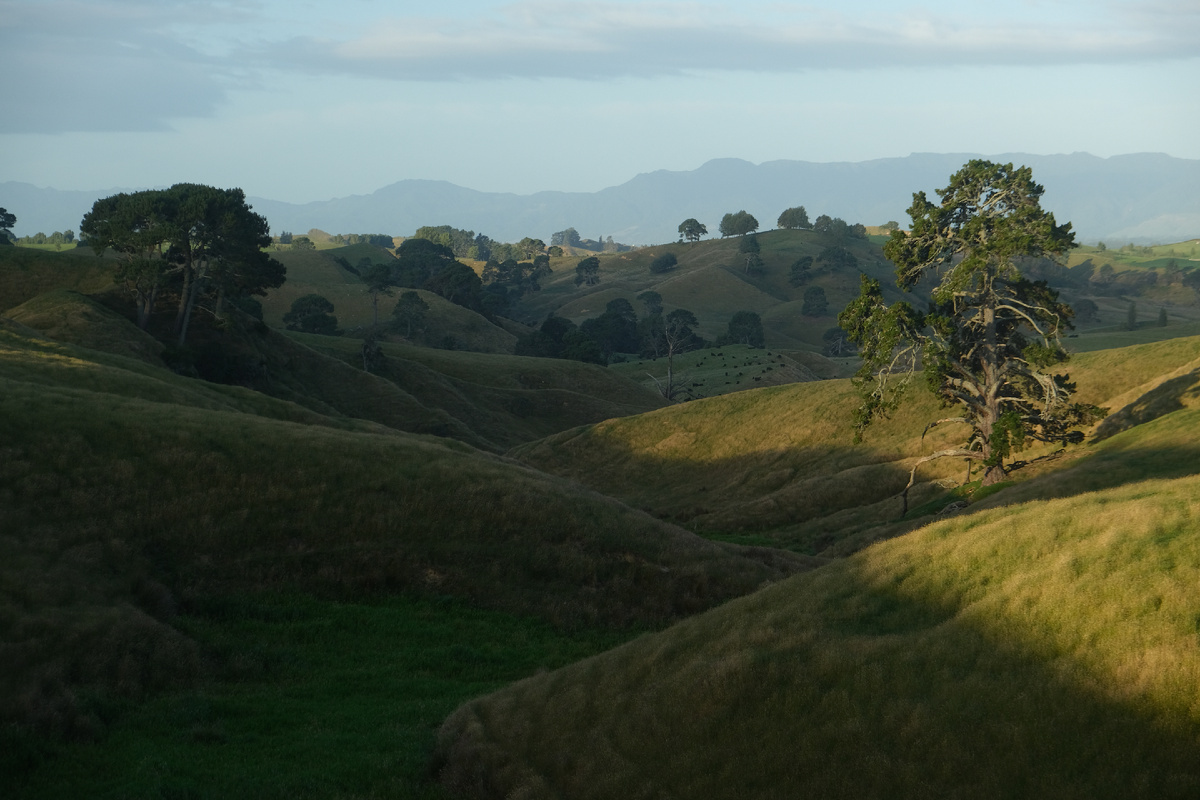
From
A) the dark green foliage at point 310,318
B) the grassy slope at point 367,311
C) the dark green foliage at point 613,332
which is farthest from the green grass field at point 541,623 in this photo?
the dark green foliage at point 613,332

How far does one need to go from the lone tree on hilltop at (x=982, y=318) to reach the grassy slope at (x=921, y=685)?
22.7m

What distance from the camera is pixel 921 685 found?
13.0 meters

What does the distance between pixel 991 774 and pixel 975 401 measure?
3255 centimetres

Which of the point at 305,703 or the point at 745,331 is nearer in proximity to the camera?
the point at 305,703

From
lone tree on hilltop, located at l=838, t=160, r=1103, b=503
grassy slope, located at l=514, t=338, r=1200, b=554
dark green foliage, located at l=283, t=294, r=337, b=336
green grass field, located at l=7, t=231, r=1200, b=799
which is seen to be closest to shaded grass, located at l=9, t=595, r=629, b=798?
green grass field, located at l=7, t=231, r=1200, b=799

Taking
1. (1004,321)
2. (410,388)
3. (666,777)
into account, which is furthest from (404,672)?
(410,388)

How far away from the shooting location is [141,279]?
79.9 meters

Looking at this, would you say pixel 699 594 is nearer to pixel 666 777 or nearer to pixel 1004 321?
pixel 666 777

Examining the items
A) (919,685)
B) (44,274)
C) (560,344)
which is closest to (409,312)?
(560,344)

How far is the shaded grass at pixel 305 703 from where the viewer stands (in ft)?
49.1

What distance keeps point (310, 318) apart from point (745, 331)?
77381mm

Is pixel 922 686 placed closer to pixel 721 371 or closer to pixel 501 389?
pixel 501 389

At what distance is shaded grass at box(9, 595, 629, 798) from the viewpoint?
15.0 m

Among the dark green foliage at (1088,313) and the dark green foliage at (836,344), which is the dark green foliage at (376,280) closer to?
the dark green foliage at (836,344)
